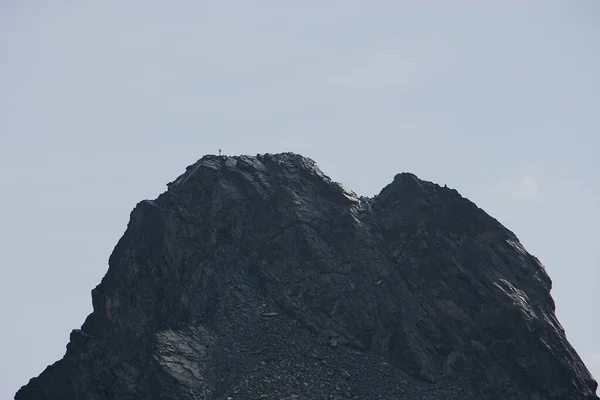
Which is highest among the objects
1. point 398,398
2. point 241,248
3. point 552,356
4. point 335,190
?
point 335,190

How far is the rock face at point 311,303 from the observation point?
11444 cm

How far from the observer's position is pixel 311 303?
12025 centimetres

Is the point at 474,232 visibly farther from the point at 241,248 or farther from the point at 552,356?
the point at 241,248

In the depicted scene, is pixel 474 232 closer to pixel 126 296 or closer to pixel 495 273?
pixel 495 273

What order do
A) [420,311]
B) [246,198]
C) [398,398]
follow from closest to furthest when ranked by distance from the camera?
[398,398]
[420,311]
[246,198]

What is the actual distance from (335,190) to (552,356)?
29.6m

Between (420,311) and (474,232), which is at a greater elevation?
(474,232)

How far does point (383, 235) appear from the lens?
413ft

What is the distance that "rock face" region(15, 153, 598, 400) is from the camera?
11444 centimetres

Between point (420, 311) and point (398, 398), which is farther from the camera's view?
point (420, 311)

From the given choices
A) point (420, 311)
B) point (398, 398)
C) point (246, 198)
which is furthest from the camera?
point (246, 198)

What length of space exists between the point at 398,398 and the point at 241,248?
24296 mm

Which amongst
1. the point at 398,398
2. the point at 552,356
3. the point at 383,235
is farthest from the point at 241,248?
the point at 552,356

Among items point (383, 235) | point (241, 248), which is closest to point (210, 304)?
point (241, 248)
